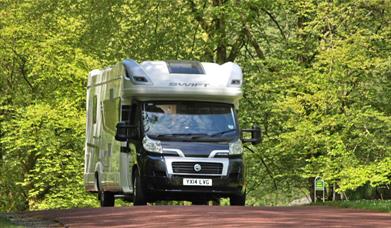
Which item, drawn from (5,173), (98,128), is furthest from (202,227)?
(5,173)

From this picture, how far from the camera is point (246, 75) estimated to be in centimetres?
3719

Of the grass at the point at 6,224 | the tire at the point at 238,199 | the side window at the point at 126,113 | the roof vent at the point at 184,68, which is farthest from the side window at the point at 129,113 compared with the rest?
the grass at the point at 6,224

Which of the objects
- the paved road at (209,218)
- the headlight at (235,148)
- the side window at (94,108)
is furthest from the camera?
the side window at (94,108)

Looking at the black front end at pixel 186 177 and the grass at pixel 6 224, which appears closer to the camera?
the grass at pixel 6 224

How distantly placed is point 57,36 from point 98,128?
1699cm

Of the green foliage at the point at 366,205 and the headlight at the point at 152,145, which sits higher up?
the headlight at the point at 152,145

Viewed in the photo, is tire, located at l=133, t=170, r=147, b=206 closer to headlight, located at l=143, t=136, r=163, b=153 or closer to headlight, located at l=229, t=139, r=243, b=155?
headlight, located at l=143, t=136, r=163, b=153

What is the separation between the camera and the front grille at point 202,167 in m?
19.8

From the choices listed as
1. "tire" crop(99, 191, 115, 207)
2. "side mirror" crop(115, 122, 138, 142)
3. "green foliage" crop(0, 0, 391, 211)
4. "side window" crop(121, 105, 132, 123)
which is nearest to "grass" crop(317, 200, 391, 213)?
"side mirror" crop(115, 122, 138, 142)

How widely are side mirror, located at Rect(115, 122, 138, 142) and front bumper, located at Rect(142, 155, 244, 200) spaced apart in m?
0.83

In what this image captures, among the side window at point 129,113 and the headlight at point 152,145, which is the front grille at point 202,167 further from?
the side window at point 129,113

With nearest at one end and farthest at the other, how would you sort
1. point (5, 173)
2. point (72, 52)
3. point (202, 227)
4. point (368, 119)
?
point (202, 227)
point (368, 119)
point (72, 52)
point (5, 173)

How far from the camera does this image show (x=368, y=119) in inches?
1219

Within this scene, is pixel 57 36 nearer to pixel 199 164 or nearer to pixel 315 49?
pixel 315 49
